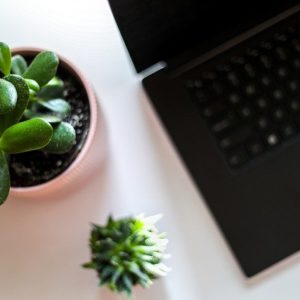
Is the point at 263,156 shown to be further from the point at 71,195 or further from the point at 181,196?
the point at 71,195

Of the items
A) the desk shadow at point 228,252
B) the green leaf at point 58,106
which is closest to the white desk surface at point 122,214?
the desk shadow at point 228,252

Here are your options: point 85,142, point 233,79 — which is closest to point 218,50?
point 233,79

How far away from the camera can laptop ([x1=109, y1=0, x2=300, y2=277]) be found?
0.55 metres

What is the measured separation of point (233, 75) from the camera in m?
0.59

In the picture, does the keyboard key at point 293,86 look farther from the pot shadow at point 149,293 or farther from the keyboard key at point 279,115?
the pot shadow at point 149,293

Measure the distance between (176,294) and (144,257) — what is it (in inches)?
3.5

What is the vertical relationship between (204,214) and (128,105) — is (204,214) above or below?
below

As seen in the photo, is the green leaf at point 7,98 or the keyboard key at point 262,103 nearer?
the green leaf at point 7,98

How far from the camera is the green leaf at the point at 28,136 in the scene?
1.39 feet

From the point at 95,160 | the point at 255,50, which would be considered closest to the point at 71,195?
the point at 95,160

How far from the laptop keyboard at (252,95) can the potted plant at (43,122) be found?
0.13m

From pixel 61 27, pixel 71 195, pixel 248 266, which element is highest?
pixel 61 27

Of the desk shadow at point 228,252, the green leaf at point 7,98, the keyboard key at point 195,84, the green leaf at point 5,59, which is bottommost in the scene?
the desk shadow at point 228,252

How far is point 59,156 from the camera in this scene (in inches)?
21.0
